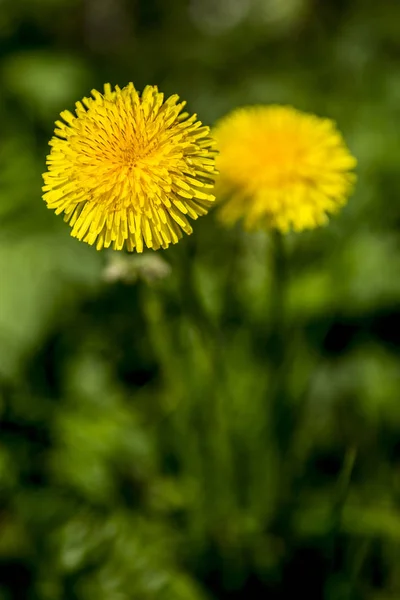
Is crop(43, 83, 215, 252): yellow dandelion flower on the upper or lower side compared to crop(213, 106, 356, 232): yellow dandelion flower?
lower

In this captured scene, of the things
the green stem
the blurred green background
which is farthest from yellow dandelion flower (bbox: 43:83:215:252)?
the green stem

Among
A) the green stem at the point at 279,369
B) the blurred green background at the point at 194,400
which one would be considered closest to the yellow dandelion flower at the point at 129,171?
the blurred green background at the point at 194,400

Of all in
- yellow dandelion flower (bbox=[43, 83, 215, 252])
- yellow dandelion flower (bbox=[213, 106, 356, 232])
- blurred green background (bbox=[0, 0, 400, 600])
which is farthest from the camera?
blurred green background (bbox=[0, 0, 400, 600])

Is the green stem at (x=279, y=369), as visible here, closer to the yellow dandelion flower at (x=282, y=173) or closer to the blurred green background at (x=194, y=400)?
the blurred green background at (x=194, y=400)

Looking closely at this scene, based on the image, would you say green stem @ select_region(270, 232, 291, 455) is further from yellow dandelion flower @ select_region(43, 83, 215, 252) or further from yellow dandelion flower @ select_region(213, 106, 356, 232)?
yellow dandelion flower @ select_region(43, 83, 215, 252)

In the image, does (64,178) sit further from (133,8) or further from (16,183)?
(133,8)

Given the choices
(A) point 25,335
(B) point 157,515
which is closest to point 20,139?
(A) point 25,335

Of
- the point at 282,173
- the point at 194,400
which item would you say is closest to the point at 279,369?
the point at 194,400
